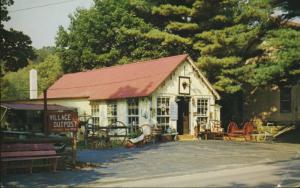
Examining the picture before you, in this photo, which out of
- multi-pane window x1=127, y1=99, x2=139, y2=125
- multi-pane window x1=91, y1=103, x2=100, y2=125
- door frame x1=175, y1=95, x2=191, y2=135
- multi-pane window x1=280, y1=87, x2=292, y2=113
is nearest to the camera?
multi-pane window x1=127, y1=99, x2=139, y2=125

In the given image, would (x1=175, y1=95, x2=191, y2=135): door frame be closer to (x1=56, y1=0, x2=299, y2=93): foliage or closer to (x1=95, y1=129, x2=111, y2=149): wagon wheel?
(x1=56, y1=0, x2=299, y2=93): foliage

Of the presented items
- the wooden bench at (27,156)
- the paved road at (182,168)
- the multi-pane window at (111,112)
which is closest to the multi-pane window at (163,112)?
the multi-pane window at (111,112)

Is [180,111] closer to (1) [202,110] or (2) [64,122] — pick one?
(1) [202,110]

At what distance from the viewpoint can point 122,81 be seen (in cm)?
3222

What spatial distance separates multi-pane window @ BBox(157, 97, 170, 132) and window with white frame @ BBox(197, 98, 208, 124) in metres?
2.66

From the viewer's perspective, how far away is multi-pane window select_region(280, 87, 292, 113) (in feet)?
121

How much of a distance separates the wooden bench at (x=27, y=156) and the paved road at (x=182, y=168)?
450 millimetres

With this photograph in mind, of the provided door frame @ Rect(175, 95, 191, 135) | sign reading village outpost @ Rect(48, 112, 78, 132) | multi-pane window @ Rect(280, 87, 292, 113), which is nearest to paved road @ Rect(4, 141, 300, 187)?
sign reading village outpost @ Rect(48, 112, 78, 132)

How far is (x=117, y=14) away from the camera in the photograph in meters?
42.1

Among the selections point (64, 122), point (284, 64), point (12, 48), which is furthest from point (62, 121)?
point (284, 64)

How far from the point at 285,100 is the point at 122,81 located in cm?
1303

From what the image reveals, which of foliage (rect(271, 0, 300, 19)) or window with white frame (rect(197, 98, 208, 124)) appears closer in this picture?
foliage (rect(271, 0, 300, 19))

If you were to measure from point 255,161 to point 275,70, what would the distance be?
8.94 metres

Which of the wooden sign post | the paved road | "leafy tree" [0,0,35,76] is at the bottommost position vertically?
the paved road
